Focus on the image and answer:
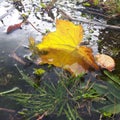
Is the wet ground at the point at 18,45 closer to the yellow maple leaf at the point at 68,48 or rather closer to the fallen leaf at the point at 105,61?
the fallen leaf at the point at 105,61

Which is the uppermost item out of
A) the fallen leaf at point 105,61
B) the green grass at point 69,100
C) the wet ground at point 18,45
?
the green grass at point 69,100

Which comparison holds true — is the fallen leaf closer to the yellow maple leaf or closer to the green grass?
the yellow maple leaf

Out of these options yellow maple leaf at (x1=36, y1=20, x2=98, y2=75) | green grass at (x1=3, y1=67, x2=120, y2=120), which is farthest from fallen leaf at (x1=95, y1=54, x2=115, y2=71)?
green grass at (x1=3, y1=67, x2=120, y2=120)

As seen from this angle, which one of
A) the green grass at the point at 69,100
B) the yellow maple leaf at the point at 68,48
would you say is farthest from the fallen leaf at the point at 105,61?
the green grass at the point at 69,100

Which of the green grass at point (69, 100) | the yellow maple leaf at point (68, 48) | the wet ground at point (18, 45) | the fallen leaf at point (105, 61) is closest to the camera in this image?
the green grass at point (69, 100)

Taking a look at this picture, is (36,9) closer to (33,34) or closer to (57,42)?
(33,34)

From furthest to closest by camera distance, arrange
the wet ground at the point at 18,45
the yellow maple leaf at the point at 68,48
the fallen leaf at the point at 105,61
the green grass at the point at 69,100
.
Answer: the fallen leaf at the point at 105,61 → the yellow maple leaf at the point at 68,48 → the wet ground at the point at 18,45 → the green grass at the point at 69,100
